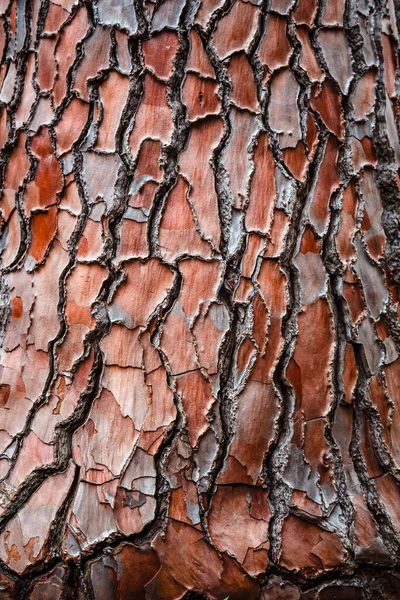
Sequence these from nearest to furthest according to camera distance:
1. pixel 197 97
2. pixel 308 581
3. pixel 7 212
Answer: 1. pixel 308 581
2. pixel 197 97
3. pixel 7 212

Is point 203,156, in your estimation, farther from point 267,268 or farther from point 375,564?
point 375,564

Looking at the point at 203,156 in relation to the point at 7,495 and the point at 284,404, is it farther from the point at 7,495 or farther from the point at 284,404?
the point at 7,495

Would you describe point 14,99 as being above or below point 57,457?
above

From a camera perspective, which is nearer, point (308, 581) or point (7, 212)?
point (308, 581)

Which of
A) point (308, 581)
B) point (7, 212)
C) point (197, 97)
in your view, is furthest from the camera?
point (7, 212)

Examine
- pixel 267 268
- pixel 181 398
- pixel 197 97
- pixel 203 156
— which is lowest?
pixel 181 398

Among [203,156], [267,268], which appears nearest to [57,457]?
[267,268]

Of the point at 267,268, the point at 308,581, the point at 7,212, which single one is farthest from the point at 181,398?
the point at 7,212
